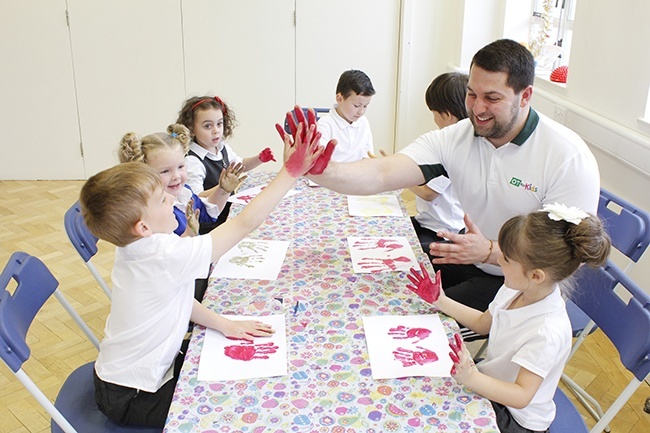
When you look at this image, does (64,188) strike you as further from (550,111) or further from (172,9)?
(550,111)

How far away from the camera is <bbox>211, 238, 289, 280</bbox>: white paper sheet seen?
5.51 feet

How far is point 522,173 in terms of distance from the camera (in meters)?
1.84

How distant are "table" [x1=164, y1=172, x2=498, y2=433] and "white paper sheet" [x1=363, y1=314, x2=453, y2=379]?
20mm

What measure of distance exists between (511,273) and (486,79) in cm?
72

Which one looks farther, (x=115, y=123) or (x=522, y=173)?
(x=115, y=123)

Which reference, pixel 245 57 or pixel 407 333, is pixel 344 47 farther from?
pixel 407 333

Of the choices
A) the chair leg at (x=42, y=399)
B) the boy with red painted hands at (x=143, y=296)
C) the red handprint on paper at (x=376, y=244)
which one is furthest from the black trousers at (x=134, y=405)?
the red handprint on paper at (x=376, y=244)

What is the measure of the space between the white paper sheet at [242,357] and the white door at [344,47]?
11.4 ft

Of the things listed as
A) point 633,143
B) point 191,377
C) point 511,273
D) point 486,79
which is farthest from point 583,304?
point 633,143

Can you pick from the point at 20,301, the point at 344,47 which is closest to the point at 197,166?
the point at 20,301

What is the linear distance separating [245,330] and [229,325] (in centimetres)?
4

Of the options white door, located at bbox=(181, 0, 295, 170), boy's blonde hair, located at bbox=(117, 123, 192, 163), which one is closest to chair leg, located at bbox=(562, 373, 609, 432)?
boy's blonde hair, located at bbox=(117, 123, 192, 163)

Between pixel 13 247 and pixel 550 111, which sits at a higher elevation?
pixel 550 111

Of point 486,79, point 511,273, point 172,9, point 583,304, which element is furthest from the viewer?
point 172,9
